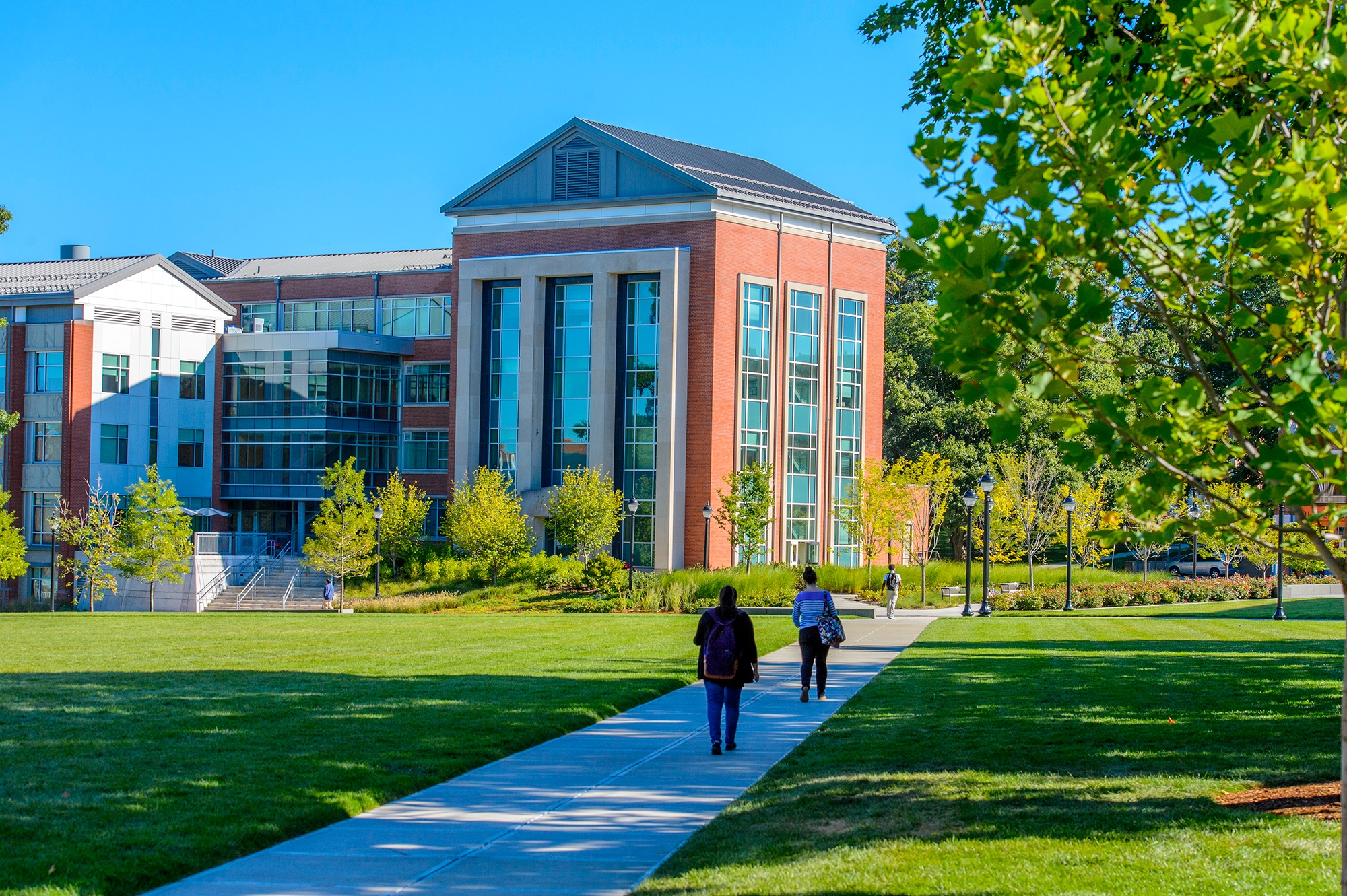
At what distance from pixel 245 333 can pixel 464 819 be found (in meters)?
57.6

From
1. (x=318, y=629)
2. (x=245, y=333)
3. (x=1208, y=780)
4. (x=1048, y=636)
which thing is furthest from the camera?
(x=245, y=333)

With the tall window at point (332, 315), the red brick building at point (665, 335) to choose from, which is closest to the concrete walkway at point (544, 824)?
the red brick building at point (665, 335)

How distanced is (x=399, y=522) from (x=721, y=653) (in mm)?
43098

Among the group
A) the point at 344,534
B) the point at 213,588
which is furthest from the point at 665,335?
the point at 213,588

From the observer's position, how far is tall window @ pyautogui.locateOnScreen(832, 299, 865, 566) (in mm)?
56438

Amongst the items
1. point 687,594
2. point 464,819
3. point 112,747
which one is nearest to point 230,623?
point 687,594

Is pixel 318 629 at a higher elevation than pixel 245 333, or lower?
lower

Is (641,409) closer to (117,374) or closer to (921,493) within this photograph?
(921,493)

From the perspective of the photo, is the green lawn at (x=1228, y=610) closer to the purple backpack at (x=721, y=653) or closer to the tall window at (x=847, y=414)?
the tall window at (x=847, y=414)

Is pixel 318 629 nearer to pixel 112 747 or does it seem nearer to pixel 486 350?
pixel 112 747

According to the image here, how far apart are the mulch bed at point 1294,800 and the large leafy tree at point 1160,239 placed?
11.3 ft

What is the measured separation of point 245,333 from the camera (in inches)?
2474

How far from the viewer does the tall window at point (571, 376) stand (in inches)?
2178

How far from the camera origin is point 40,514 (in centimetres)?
A: 5772
